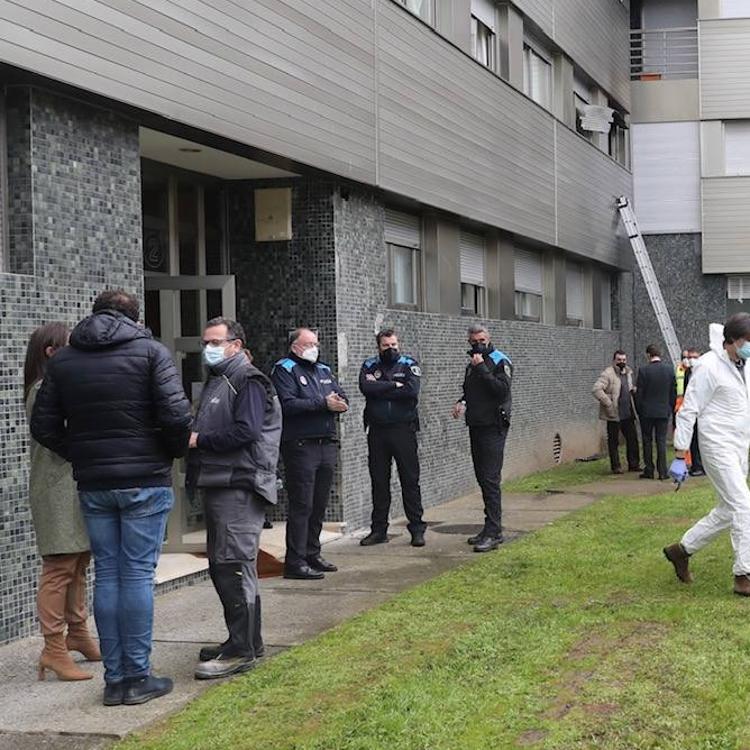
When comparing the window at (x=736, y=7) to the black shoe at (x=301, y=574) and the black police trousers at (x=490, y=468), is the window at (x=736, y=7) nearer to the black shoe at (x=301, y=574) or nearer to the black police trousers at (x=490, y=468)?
the black police trousers at (x=490, y=468)

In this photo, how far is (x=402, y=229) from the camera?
14.7 metres

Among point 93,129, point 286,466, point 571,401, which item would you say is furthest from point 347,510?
point 571,401

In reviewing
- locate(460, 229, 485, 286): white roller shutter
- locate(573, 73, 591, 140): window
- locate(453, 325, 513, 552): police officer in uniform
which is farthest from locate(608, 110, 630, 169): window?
locate(453, 325, 513, 552): police officer in uniform

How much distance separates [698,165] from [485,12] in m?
9.32

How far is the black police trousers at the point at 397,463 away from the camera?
37.5 ft

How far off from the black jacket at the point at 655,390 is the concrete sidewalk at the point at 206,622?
11.0 feet

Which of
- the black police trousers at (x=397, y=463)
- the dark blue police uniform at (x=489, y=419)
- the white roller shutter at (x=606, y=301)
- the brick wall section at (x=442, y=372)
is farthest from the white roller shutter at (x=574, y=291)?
the black police trousers at (x=397, y=463)

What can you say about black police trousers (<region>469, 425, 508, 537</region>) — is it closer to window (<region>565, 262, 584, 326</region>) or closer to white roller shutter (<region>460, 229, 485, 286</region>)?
white roller shutter (<region>460, 229, 485, 286</region>)

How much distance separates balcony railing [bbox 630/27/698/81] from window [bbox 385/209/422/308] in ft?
42.0

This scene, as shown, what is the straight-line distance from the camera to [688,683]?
638cm

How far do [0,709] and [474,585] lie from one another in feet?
13.1

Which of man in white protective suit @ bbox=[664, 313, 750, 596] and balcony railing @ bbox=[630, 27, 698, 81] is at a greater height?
balcony railing @ bbox=[630, 27, 698, 81]

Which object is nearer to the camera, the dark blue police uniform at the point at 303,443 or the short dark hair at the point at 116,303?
the short dark hair at the point at 116,303

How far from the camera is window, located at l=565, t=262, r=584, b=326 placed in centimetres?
2269
